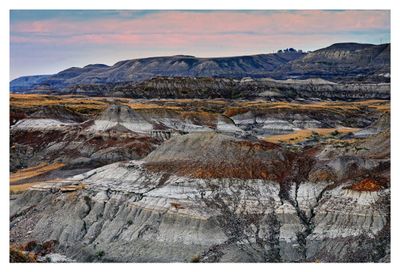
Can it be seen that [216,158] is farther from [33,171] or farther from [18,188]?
[33,171]

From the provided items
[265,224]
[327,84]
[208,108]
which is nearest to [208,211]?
[265,224]

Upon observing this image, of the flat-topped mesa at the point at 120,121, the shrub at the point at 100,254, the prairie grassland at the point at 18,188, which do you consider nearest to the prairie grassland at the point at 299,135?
the flat-topped mesa at the point at 120,121

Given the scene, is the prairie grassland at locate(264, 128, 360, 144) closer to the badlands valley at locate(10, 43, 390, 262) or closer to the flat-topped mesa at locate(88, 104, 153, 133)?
the flat-topped mesa at locate(88, 104, 153, 133)

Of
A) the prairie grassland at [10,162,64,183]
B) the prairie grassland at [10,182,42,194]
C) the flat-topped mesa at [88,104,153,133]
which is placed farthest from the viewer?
the flat-topped mesa at [88,104,153,133]

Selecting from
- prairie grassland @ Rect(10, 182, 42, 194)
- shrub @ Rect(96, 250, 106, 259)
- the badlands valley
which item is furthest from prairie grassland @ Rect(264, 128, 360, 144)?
shrub @ Rect(96, 250, 106, 259)

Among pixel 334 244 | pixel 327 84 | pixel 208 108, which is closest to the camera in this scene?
pixel 334 244

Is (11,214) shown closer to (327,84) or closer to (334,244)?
(334,244)

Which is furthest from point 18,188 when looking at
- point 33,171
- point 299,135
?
point 299,135
